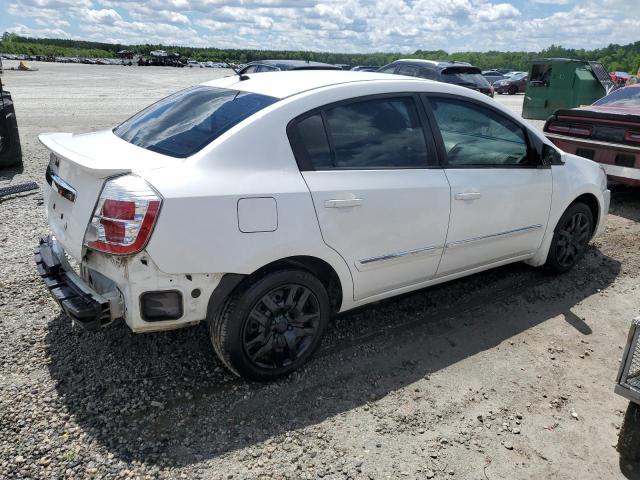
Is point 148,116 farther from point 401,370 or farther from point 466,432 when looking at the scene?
point 466,432

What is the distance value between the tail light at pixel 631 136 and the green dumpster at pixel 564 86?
35.1 feet

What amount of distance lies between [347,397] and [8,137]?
6926 millimetres

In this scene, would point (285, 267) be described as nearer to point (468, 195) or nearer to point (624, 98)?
point (468, 195)

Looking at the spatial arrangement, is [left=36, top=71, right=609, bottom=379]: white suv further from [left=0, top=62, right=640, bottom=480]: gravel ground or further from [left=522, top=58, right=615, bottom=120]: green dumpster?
[left=522, top=58, right=615, bottom=120]: green dumpster

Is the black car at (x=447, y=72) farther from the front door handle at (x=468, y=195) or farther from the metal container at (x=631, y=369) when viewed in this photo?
the metal container at (x=631, y=369)

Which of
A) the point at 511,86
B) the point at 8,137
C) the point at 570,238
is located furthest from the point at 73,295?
the point at 511,86

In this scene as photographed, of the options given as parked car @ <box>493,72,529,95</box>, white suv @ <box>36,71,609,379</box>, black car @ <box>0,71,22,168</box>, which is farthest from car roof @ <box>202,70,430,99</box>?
parked car @ <box>493,72,529,95</box>

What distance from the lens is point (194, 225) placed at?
2703mm

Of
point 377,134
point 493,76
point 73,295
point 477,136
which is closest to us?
point 73,295

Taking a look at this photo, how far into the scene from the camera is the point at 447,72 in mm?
13961

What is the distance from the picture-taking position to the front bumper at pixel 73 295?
2762mm

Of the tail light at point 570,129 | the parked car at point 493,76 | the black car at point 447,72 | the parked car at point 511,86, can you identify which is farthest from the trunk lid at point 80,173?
the parked car at point 493,76

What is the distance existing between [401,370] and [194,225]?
1.64 m

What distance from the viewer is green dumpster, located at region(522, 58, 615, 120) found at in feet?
54.1
